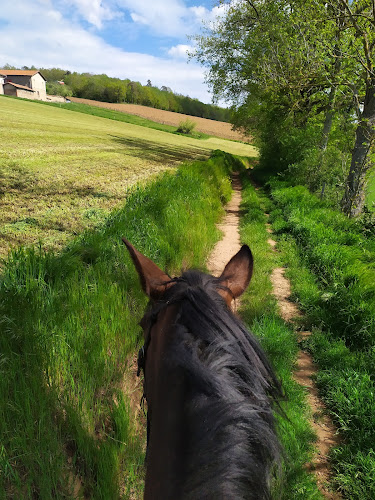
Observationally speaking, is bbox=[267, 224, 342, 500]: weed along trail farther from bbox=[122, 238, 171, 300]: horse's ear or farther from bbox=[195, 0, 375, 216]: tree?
bbox=[195, 0, 375, 216]: tree

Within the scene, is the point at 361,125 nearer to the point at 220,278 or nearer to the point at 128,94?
the point at 220,278

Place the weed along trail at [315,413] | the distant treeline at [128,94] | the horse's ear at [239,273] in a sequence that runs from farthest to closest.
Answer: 1. the distant treeline at [128,94]
2. the weed along trail at [315,413]
3. the horse's ear at [239,273]

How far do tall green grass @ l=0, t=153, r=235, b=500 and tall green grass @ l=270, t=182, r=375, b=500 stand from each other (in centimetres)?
160

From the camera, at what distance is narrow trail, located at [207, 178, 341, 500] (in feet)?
7.86

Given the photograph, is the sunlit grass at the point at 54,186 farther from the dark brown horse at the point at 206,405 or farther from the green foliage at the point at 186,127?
the green foliage at the point at 186,127

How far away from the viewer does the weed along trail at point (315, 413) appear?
236 centimetres

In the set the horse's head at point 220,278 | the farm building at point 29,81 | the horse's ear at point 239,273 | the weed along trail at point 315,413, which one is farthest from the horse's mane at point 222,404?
the farm building at point 29,81

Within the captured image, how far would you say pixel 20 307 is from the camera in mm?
2051

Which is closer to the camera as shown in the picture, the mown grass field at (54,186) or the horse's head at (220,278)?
the horse's head at (220,278)

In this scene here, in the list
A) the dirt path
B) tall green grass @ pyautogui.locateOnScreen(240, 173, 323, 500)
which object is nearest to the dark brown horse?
tall green grass @ pyautogui.locateOnScreen(240, 173, 323, 500)

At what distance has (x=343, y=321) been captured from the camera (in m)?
3.95

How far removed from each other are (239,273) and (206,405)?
2.86ft

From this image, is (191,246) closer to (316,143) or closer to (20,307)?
(20,307)

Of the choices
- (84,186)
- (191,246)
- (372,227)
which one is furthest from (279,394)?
(84,186)
